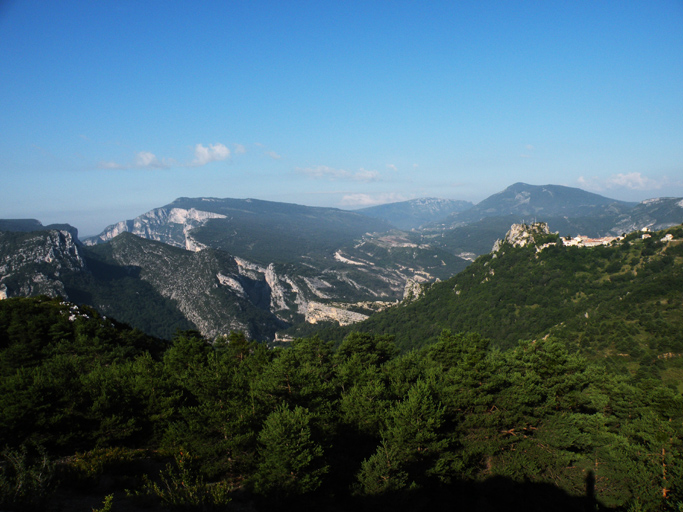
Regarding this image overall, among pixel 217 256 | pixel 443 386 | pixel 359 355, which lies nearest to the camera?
pixel 443 386

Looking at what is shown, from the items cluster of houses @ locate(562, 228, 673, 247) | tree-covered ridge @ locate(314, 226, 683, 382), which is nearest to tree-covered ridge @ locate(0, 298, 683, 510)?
tree-covered ridge @ locate(314, 226, 683, 382)

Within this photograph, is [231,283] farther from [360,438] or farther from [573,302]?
[360,438]

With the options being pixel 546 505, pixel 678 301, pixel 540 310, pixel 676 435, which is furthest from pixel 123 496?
pixel 540 310

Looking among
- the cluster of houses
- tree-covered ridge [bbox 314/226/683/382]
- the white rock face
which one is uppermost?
the cluster of houses

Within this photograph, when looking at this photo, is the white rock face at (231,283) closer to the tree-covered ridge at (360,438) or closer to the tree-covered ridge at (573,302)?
the tree-covered ridge at (573,302)

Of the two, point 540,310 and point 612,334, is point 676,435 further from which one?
point 540,310

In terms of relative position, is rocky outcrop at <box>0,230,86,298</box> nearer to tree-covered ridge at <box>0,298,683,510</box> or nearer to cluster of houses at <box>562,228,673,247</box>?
tree-covered ridge at <box>0,298,683,510</box>
